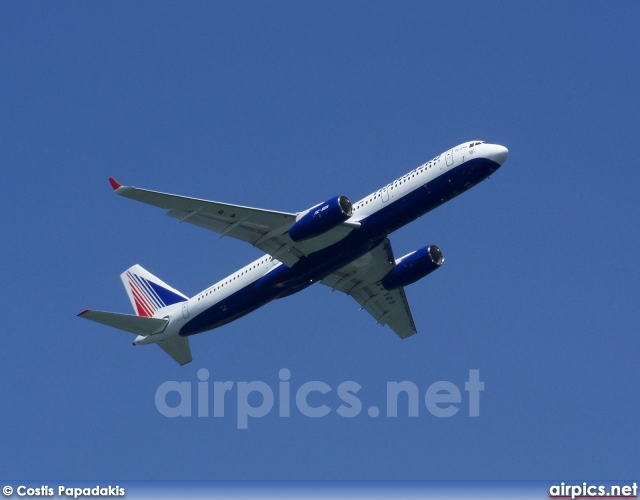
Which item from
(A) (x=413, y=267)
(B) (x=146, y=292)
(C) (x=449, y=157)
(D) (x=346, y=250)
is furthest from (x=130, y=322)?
(C) (x=449, y=157)

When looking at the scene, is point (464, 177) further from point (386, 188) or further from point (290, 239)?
point (290, 239)

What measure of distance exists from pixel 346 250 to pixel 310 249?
1.77 m

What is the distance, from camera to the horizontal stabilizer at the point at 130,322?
202 ft

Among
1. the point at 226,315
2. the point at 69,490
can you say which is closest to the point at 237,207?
the point at 226,315

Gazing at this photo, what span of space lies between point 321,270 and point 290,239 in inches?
100

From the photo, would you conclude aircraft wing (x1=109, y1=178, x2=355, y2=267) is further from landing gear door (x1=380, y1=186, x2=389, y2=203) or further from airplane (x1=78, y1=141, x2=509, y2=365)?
landing gear door (x1=380, y1=186, x2=389, y2=203)

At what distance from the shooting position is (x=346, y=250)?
196 feet

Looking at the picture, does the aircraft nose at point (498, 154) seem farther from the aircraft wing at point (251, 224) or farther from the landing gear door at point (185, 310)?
the landing gear door at point (185, 310)

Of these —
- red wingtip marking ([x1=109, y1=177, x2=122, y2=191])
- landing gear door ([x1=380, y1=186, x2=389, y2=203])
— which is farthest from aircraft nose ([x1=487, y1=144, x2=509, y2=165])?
red wingtip marking ([x1=109, y1=177, x2=122, y2=191])

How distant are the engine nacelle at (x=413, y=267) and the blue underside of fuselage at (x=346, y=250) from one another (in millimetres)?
4094

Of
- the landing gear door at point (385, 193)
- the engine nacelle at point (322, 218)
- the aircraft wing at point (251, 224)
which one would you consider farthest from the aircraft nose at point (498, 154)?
the aircraft wing at point (251, 224)

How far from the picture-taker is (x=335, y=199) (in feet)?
187

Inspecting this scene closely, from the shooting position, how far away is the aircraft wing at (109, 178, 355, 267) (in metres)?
57.5

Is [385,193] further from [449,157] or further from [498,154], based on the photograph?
[498,154]
